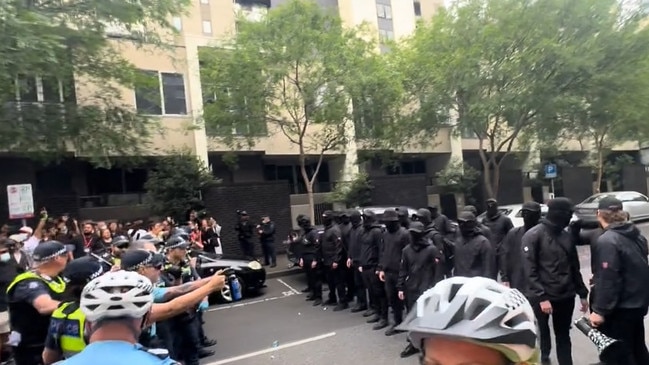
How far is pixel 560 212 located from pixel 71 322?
445 centimetres

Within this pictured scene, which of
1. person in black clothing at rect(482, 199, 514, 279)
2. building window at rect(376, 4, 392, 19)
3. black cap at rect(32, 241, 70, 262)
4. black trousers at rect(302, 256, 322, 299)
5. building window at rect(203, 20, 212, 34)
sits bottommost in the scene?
black trousers at rect(302, 256, 322, 299)

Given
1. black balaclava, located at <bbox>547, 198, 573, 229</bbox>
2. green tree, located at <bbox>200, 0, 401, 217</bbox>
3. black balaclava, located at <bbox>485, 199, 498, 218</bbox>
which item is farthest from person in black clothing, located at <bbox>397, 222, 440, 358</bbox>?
green tree, located at <bbox>200, 0, 401, 217</bbox>

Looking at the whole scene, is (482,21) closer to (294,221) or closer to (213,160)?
(294,221)

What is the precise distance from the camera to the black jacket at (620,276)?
14.4 feet

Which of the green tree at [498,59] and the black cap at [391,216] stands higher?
the green tree at [498,59]

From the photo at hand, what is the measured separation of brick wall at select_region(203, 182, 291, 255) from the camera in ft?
58.5

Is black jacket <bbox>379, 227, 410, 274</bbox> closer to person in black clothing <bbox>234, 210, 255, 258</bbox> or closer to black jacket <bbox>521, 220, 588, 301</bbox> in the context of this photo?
black jacket <bbox>521, 220, 588, 301</bbox>

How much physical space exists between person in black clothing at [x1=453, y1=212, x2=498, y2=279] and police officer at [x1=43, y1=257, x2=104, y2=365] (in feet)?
15.0

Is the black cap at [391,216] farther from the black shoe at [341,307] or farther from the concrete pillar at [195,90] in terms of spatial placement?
the concrete pillar at [195,90]

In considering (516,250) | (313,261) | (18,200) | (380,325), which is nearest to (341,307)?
(313,261)

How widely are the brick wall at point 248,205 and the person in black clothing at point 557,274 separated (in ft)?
43.1

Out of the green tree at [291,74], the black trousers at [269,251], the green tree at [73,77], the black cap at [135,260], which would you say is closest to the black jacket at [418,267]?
the black cap at [135,260]

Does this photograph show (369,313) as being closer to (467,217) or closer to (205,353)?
(205,353)

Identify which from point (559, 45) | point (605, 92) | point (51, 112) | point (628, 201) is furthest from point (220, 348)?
point (628, 201)
